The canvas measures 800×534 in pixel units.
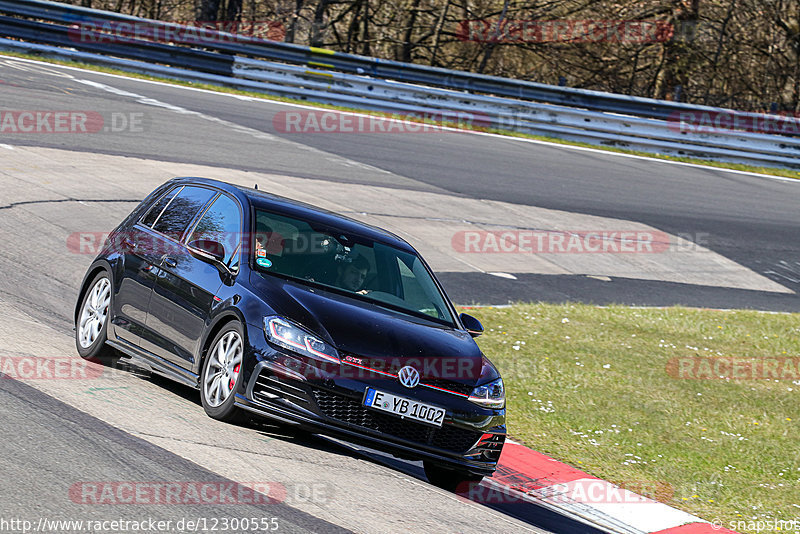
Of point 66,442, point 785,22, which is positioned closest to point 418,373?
point 66,442

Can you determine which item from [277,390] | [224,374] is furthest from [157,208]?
[277,390]

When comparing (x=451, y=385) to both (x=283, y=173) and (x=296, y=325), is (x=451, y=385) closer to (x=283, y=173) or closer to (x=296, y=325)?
(x=296, y=325)

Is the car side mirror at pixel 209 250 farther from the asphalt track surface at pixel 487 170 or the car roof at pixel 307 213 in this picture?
the asphalt track surface at pixel 487 170

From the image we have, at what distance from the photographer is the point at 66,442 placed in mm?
5836

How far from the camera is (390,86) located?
2450 cm

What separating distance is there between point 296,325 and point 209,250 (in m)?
1.12

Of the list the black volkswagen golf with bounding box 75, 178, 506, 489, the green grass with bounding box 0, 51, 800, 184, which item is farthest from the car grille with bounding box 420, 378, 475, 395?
the green grass with bounding box 0, 51, 800, 184

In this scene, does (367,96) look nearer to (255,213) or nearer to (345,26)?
(345,26)

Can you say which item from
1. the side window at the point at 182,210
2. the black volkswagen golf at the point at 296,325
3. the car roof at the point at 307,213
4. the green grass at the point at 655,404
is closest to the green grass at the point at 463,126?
the green grass at the point at 655,404

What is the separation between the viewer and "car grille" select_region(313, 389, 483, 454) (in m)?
6.39

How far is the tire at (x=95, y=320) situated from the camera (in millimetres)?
8173

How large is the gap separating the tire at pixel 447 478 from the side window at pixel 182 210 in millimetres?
2592

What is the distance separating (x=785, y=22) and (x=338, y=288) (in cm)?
2613

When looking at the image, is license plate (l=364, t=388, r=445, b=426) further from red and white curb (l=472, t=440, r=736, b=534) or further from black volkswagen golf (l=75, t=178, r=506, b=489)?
red and white curb (l=472, t=440, r=736, b=534)
